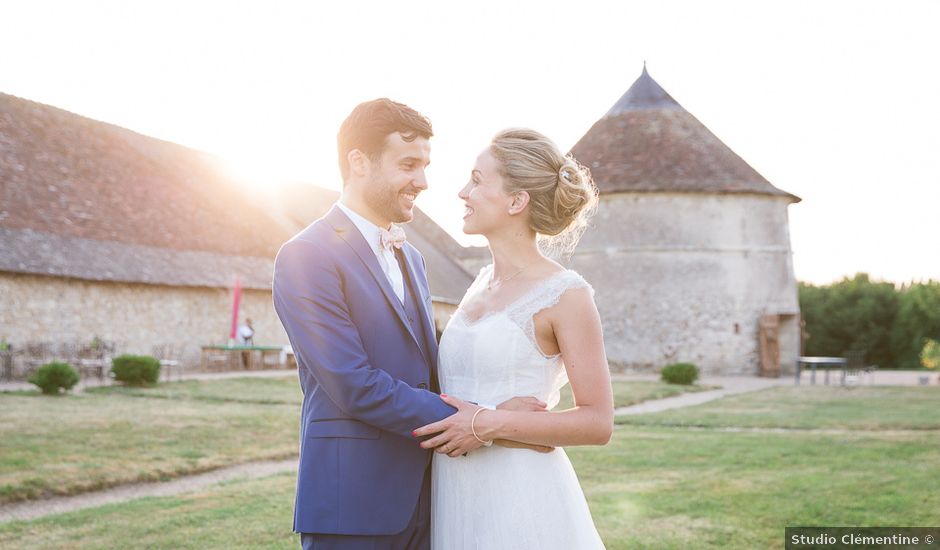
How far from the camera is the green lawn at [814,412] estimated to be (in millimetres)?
13898

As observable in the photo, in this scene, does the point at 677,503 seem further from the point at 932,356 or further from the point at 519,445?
the point at 932,356

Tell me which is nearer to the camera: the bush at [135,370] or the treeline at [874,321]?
the bush at [135,370]

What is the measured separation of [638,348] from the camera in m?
30.7

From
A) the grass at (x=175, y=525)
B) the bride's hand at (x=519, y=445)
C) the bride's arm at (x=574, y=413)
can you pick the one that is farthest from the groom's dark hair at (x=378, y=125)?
the grass at (x=175, y=525)

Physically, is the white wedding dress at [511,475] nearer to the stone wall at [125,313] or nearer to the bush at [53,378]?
the bush at [53,378]

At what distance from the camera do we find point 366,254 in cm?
326

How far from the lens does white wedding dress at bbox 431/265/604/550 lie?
336 cm

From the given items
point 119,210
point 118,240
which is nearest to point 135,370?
point 118,240

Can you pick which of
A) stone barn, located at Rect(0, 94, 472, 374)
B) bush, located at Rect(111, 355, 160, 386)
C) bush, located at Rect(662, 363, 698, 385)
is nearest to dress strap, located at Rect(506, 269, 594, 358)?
bush, located at Rect(111, 355, 160, 386)

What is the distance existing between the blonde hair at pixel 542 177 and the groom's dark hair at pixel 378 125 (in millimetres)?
333

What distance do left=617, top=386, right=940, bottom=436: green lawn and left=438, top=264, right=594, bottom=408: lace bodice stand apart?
1113 centimetres

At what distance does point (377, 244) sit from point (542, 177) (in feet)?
2.24

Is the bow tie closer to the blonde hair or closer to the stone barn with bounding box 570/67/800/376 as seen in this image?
the blonde hair

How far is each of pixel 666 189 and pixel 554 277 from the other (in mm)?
27870
